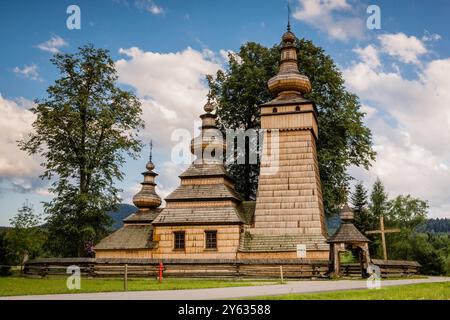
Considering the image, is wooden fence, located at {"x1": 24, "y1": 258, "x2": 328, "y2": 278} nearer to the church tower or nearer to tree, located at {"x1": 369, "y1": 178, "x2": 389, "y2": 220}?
the church tower

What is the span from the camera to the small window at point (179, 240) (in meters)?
26.6

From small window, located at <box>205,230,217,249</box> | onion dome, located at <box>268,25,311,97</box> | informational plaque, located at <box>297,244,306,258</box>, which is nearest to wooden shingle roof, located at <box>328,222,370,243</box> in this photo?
informational plaque, located at <box>297,244,306,258</box>

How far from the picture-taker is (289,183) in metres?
26.7

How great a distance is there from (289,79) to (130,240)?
1455 centimetres

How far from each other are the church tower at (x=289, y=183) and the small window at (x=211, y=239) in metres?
1.72

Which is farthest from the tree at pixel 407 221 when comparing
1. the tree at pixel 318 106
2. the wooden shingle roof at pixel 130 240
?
the wooden shingle roof at pixel 130 240

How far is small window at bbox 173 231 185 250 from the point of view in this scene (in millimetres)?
26594

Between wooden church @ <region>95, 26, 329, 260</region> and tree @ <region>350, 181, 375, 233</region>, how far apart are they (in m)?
16.1

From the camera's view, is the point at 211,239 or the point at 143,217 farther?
the point at 143,217

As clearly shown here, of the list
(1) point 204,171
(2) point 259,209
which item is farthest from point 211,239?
(1) point 204,171

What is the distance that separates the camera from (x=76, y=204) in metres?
29.8

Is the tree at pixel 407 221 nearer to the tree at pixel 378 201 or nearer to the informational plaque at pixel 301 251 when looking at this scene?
the tree at pixel 378 201

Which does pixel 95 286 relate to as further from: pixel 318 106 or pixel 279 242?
pixel 318 106
